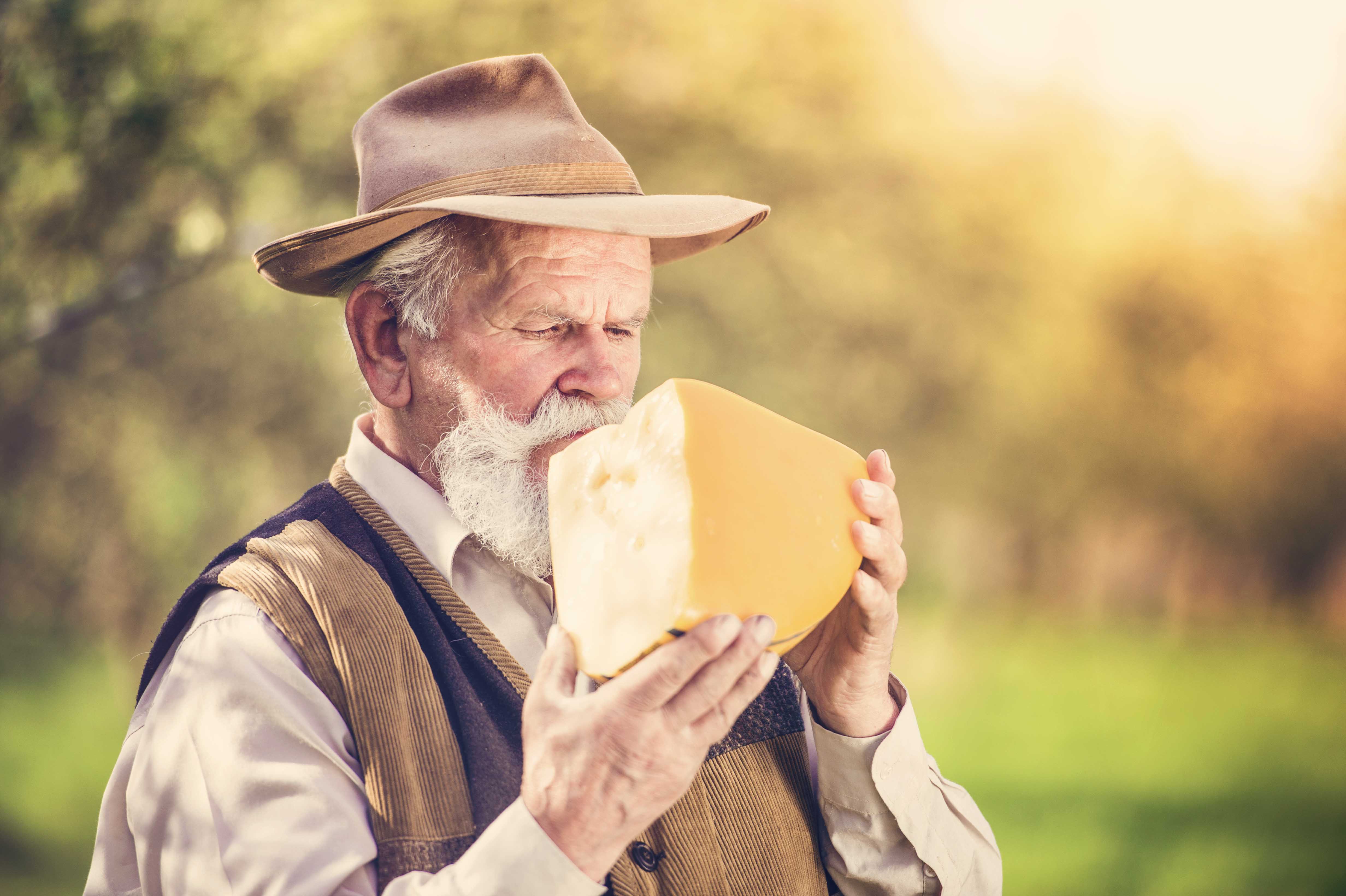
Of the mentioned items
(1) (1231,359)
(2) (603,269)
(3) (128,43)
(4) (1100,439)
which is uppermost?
(3) (128,43)

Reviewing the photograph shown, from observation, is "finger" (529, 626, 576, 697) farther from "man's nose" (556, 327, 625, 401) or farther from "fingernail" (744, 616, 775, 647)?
"man's nose" (556, 327, 625, 401)

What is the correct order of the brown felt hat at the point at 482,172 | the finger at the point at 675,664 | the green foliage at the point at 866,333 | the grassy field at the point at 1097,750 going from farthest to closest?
the green foliage at the point at 866,333, the grassy field at the point at 1097,750, the brown felt hat at the point at 482,172, the finger at the point at 675,664

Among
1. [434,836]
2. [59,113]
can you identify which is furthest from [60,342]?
[434,836]

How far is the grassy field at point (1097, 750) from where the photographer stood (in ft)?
15.4

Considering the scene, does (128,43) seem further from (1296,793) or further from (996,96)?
(1296,793)

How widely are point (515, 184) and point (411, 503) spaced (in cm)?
63

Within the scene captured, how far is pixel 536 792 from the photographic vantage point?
125cm

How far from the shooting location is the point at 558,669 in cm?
130

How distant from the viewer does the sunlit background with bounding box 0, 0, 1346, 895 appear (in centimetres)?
475

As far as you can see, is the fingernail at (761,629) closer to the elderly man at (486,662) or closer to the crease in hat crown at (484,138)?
the elderly man at (486,662)

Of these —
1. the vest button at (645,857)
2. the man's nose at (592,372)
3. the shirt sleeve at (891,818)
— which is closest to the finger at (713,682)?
the vest button at (645,857)

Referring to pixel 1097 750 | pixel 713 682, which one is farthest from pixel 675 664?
pixel 1097 750

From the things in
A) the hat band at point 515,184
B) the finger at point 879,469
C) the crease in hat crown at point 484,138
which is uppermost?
the crease in hat crown at point 484,138

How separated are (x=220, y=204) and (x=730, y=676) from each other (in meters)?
4.18
